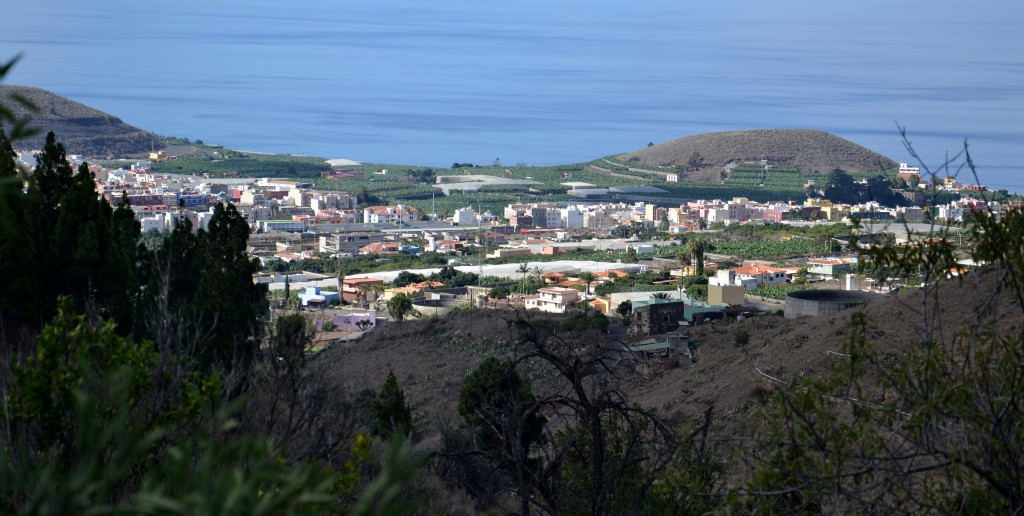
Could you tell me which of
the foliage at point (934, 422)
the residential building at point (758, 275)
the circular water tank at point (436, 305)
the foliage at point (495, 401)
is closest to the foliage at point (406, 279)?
the circular water tank at point (436, 305)

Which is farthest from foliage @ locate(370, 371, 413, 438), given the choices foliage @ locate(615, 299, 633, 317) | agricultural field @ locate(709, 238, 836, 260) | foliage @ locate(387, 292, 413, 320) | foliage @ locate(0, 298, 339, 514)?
agricultural field @ locate(709, 238, 836, 260)

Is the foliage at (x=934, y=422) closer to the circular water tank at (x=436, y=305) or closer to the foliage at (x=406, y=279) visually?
the circular water tank at (x=436, y=305)

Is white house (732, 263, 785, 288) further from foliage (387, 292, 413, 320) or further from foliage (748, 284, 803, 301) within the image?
foliage (387, 292, 413, 320)

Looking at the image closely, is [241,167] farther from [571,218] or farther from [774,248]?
[774,248]

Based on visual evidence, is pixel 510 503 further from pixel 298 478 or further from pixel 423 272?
pixel 423 272

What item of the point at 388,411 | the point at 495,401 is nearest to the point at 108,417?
the point at 495,401
